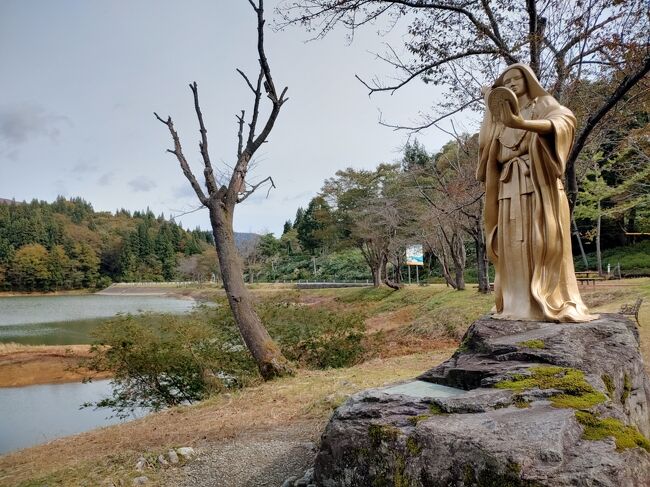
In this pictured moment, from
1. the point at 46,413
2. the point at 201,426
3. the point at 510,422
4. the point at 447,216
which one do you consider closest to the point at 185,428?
the point at 201,426

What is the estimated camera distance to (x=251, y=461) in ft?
14.7

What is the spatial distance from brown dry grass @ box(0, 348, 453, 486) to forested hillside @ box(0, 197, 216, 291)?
51.3 meters

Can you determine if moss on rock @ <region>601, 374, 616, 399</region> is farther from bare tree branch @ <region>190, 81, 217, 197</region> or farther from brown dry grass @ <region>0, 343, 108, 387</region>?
brown dry grass @ <region>0, 343, 108, 387</region>

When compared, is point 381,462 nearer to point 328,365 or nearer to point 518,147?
point 518,147

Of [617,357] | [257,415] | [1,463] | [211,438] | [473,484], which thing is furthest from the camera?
[257,415]

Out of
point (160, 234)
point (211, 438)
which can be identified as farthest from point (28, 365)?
point (160, 234)

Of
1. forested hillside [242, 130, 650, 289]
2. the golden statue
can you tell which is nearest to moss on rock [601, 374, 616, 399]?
the golden statue

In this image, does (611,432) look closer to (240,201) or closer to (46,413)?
(240,201)

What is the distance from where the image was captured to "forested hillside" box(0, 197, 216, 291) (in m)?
58.8

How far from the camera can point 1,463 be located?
570cm

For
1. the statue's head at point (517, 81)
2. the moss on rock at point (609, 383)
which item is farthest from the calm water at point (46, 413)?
the statue's head at point (517, 81)

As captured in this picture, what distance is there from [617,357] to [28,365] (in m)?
→ 17.8

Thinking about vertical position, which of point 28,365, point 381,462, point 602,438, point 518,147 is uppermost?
point 518,147

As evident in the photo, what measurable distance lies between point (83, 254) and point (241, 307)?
6426 cm
